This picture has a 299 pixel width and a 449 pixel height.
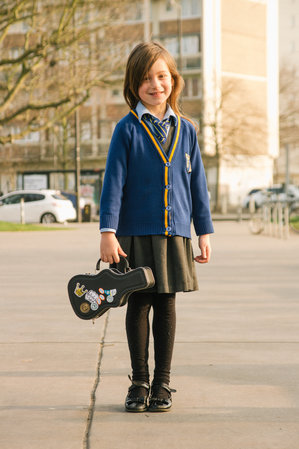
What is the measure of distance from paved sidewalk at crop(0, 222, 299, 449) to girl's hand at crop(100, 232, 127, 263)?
0.75 metres

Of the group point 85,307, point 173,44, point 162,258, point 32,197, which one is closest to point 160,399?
point 85,307

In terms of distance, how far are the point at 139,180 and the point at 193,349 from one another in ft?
6.30

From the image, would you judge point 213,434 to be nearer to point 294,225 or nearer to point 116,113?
point 294,225

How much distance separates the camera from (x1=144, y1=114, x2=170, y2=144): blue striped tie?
12.8 feet

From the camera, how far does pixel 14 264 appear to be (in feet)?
39.8

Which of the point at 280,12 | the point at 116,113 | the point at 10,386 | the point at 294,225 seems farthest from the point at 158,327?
the point at 280,12

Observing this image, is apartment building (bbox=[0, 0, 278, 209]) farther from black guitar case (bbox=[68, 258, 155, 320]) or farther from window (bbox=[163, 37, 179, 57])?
black guitar case (bbox=[68, 258, 155, 320])

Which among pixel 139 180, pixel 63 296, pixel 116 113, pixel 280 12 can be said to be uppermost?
pixel 280 12

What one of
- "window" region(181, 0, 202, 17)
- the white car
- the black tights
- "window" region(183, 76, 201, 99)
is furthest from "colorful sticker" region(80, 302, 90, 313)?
"window" region(181, 0, 202, 17)

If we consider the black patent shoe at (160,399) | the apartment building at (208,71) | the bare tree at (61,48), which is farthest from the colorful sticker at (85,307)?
the apartment building at (208,71)

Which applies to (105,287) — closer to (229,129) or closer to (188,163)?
(188,163)

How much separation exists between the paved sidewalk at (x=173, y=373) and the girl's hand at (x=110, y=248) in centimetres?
75

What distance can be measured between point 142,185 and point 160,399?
104 cm

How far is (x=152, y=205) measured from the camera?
12.7ft
